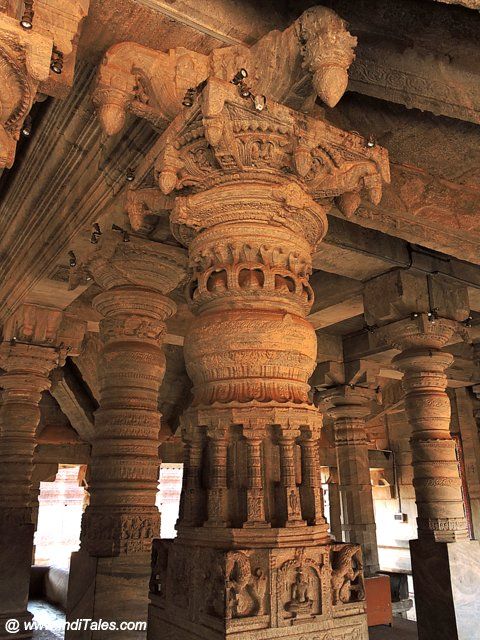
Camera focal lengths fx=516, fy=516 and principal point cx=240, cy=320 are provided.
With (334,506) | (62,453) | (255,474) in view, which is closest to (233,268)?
(255,474)

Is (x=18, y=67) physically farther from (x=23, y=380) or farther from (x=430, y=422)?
(x=23, y=380)

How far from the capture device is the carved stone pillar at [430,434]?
5.50m

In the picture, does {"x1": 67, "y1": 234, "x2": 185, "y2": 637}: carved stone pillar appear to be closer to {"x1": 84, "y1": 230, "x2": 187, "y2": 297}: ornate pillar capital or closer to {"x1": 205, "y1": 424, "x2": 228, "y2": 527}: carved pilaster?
{"x1": 84, "y1": 230, "x2": 187, "y2": 297}: ornate pillar capital

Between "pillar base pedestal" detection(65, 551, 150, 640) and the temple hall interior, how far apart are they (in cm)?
2

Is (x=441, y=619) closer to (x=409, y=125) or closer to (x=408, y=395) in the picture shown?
(x=408, y=395)

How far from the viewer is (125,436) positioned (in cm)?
495

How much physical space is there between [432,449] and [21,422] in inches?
232

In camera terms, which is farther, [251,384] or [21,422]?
[21,422]

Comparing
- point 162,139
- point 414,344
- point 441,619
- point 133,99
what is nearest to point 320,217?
point 162,139

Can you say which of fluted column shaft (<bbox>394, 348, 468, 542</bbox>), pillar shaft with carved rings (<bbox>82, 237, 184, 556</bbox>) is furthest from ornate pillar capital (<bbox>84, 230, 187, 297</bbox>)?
fluted column shaft (<bbox>394, 348, 468, 542</bbox>)

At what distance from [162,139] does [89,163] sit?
6.16 feet

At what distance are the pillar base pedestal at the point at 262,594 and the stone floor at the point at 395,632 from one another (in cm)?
527

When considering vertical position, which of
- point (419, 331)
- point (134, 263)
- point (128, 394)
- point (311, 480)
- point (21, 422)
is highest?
point (134, 263)

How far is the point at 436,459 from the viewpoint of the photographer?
20.5 feet
